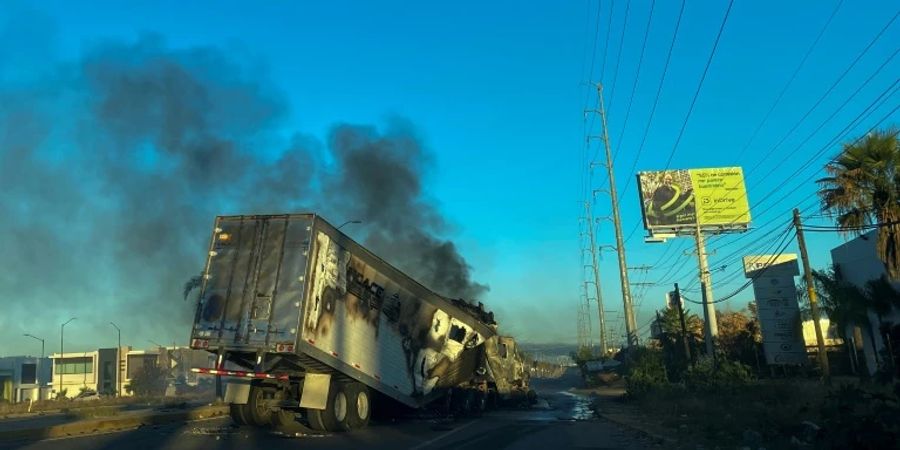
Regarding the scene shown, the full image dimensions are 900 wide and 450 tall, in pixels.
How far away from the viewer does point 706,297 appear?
48750 millimetres

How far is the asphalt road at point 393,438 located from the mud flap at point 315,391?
0.66m

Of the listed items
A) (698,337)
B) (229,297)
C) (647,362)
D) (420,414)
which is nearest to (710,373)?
(647,362)

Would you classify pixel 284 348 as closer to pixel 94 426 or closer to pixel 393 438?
pixel 393 438

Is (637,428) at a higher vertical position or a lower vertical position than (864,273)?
lower

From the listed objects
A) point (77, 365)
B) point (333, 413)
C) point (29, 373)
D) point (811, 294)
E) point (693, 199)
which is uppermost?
point (693, 199)

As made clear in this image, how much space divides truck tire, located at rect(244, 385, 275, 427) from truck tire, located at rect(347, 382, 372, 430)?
1.95 metres

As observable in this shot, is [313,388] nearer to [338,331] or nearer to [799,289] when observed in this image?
[338,331]

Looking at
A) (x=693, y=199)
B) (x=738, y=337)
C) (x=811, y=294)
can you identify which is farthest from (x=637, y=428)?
(x=693, y=199)

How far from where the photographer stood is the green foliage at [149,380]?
83062 millimetres

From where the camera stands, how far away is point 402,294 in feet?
56.7

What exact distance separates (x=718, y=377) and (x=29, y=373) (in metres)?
87.7

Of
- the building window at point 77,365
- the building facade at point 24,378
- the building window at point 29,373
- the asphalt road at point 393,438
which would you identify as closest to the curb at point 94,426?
the asphalt road at point 393,438

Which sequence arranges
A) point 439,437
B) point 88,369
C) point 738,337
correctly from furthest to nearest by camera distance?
point 88,369 → point 738,337 → point 439,437

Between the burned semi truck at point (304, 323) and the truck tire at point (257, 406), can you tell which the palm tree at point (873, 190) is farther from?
the truck tire at point (257, 406)
